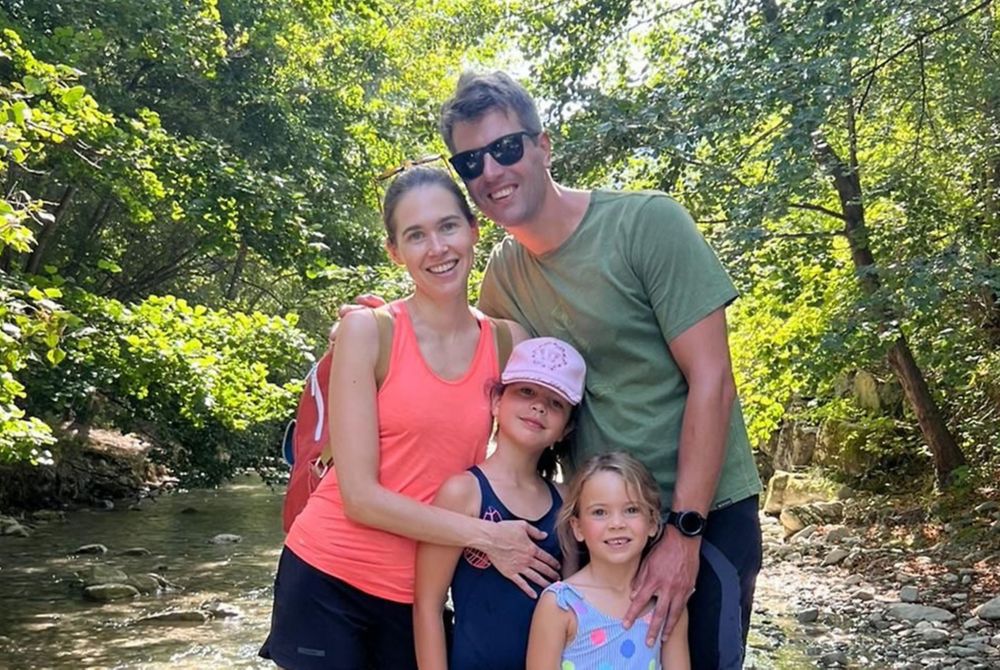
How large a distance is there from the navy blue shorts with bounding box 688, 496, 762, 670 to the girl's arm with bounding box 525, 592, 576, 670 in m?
A: 0.30

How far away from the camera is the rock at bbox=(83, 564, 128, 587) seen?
1079 cm

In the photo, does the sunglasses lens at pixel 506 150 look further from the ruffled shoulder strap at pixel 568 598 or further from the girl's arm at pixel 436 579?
the ruffled shoulder strap at pixel 568 598

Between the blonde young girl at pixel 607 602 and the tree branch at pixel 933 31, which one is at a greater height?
the tree branch at pixel 933 31

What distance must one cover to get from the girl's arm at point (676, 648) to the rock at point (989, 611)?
648 centimetres

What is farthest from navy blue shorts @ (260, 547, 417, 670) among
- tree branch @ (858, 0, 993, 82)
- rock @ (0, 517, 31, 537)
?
rock @ (0, 517, 31, 537)

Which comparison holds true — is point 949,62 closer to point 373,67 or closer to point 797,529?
point 797,529

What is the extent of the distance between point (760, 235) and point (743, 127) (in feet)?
2.66

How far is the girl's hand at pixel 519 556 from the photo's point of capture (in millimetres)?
2254

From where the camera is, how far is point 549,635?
2.24 metres

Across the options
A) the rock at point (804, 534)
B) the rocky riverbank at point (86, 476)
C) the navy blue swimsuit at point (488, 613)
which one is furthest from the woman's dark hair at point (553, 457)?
the rocky riverbank at point (86, 476)

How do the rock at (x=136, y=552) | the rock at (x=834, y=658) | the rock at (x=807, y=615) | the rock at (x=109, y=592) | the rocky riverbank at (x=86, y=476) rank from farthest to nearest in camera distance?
the rocky riverbank at (x=86, y=476) < the rock at (x=136, y=552) < the rock at (x=109, y=592) < the rock at (x=807, y=615) < the rock at (x=834, y=658)

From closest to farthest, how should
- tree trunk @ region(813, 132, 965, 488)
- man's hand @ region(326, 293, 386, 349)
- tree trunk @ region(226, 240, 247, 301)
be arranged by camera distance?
1. man's hand @ region(326, 293, 386, 349)
2. tree trunk @ region(813, 132, 965, 488)
3. tree trunk @ region(226, 240, 247, 301)

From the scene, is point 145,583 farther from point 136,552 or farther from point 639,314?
point 639,314

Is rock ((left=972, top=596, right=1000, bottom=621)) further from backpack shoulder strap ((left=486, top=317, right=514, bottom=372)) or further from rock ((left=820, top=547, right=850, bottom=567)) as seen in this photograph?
backpack shoulder strap ((left=486, top=317, right=514, bottom=372))
